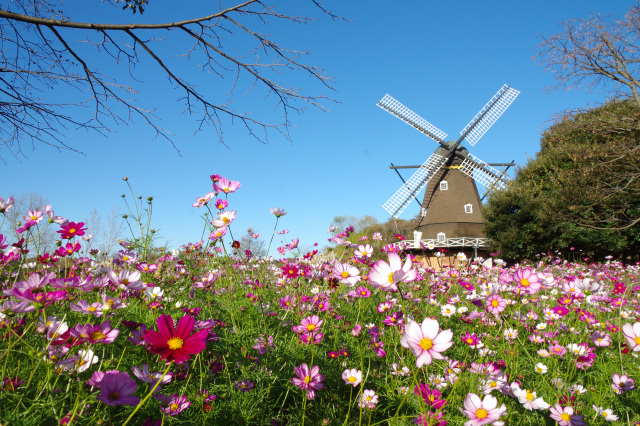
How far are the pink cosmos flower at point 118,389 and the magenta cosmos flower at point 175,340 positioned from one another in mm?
122

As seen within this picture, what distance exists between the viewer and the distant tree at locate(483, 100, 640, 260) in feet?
40.9

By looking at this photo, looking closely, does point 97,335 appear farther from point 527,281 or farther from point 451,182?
point 451,182

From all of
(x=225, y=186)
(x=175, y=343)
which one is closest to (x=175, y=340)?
(x=175, y=343)

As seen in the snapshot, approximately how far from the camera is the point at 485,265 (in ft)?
16.3

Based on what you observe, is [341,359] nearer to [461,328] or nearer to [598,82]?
[461,328]

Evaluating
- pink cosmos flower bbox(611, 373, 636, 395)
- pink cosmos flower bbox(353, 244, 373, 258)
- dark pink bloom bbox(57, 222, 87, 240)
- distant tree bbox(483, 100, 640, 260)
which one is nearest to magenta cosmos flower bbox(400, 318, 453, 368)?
pink cosmos flower bbox(353, 244, 373, 258)

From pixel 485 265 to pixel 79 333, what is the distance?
4890 mm

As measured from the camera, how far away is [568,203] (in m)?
13.7

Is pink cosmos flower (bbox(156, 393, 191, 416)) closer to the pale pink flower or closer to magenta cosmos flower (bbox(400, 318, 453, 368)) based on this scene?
the pale pink flower

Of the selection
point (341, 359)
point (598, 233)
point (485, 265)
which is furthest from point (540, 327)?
point (598, 233)

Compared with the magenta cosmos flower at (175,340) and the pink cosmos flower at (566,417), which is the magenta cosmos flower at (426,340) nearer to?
the magenta cosmos flower at (175,340)

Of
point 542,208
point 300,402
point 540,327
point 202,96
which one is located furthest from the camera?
point 542,208

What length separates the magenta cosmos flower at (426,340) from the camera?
37.4 inches

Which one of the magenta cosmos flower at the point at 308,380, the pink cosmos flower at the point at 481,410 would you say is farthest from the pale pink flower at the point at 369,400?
the pink cosmos flower at the point at 481,410
